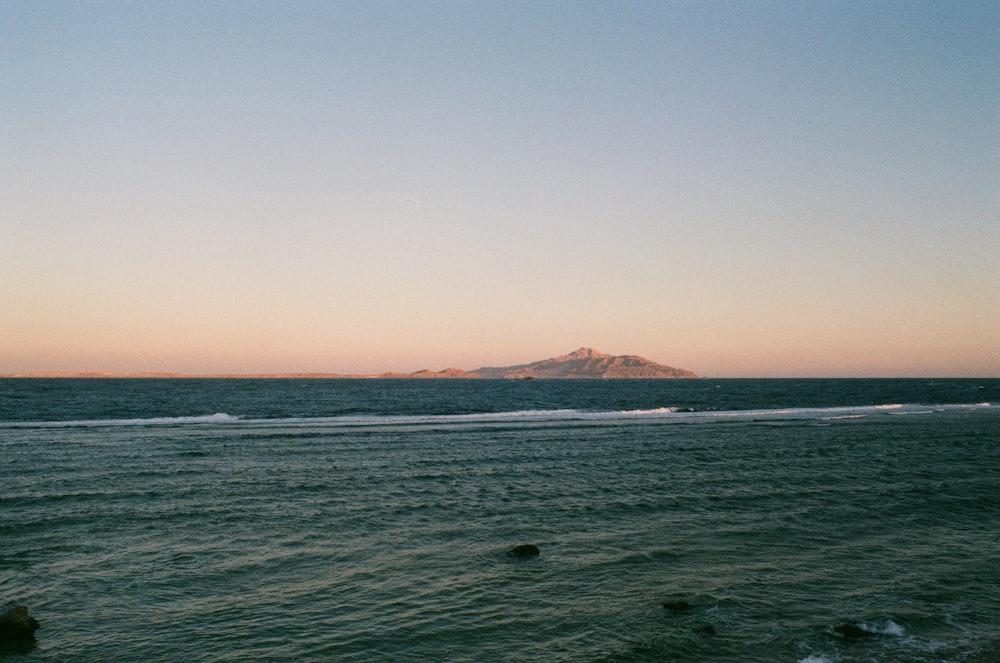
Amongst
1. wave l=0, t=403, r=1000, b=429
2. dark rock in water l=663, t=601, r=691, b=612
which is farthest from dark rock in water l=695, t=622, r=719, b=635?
wave l=0, t=403, r=1000, b=429

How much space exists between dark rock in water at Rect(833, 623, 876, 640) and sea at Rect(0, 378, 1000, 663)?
4cm

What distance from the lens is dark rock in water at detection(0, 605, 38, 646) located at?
1276 cm

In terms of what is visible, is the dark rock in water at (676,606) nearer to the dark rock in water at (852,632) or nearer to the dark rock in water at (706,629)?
the dark rock in water at (706,629)

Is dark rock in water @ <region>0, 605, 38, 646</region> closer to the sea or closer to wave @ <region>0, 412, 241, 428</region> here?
the sea

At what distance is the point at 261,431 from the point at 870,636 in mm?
51843

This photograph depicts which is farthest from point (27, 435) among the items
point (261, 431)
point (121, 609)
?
point (121, 609)

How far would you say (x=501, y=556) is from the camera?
735 inches

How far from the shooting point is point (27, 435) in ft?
165

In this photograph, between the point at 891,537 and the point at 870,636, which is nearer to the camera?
the point at 870,636

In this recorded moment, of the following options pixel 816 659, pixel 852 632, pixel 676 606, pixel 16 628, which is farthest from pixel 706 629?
pixel 16 628

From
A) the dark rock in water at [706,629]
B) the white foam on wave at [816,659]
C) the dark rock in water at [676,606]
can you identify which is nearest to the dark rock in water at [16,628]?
the dark rock in water at [676,606]

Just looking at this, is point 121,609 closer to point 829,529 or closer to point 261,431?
point 829,529

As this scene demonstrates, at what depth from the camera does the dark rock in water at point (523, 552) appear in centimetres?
1864

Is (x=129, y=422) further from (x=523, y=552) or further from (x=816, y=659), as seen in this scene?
(x=816, y=659)
